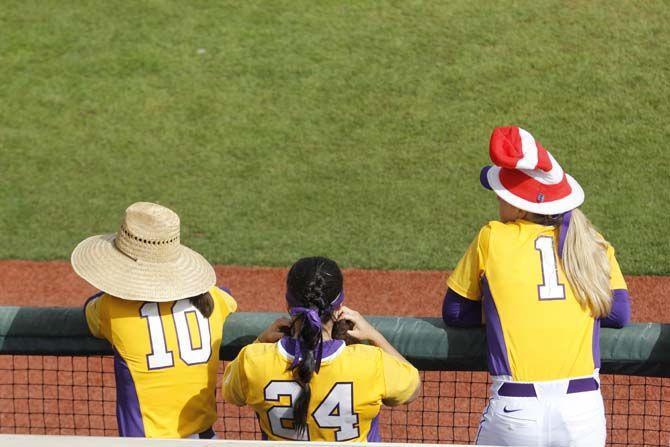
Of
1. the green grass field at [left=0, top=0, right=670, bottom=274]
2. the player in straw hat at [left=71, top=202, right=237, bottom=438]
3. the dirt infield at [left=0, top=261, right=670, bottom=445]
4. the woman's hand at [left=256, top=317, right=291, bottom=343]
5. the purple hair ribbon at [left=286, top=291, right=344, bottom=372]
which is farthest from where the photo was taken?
the green grass field at [left=0, top=0, right=670, bottom=274]

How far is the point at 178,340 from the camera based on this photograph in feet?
10.1

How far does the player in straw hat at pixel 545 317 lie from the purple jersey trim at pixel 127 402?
42.8 inches

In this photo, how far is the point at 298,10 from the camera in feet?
33.4

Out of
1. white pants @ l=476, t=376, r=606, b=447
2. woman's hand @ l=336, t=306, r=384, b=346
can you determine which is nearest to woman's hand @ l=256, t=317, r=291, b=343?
woman's hand @ l=336, t=306, r=384, b=346

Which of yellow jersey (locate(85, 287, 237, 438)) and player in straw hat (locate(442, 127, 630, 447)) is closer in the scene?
player in straw hat (locate(442, 127, 630, 447))

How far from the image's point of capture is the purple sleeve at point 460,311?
123 inches

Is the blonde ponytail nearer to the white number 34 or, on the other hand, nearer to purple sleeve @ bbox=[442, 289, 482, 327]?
purple sleeve @ bbox=[442, 289, 482, 327]

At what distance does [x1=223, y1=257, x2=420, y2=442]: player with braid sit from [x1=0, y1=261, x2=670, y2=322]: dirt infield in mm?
3665

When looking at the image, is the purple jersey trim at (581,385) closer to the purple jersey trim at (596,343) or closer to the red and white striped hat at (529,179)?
the purple jersey trim at (596,343)

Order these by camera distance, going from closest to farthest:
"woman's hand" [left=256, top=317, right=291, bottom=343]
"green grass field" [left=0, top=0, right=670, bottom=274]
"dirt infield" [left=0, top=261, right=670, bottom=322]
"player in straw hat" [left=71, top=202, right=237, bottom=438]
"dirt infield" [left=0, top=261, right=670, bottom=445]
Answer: "woman's hand" [left=256, top=317, right=291, bottom=343] < "player in straw hat" [left=71, top=202, right=237, bottom=438] < "dirt infield" [left=0, top=261, right=670, bottom=445] < "dirt infield" [left=0, top=261, right=670, bottom=322] < "green grass field" [left=0, top=0, right=670, bottom=274]

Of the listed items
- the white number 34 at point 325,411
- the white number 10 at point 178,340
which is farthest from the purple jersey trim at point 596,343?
the white number 10 at point 178,340

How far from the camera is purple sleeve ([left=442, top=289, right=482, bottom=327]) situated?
3.12 m

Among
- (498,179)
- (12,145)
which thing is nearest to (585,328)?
(498,179)

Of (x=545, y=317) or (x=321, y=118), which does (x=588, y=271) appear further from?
(x=321, y=118)
